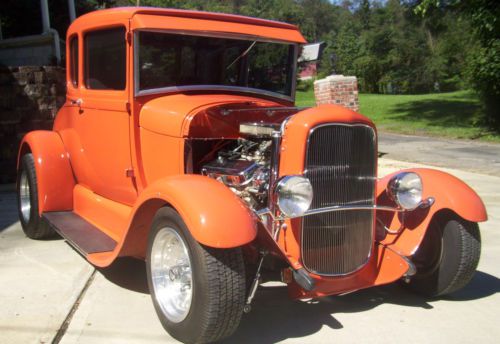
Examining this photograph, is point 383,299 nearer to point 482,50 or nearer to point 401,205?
point 401,205

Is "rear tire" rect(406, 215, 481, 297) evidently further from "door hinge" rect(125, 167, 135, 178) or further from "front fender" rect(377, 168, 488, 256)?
"door hinge" rect(125, 167, 135, 178)

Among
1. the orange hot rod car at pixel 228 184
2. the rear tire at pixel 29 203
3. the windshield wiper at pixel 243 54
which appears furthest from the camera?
the rear tire at pixel 29 203

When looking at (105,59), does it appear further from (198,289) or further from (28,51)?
(28,51)

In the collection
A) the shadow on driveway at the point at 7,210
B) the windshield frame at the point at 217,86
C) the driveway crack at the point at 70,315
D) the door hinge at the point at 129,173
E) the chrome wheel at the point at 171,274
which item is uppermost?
the windshield frame at the point at 217,86

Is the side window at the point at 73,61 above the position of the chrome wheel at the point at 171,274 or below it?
above

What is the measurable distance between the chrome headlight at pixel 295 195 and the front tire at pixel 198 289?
15.1 inches

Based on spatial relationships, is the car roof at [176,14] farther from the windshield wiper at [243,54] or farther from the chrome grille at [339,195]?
the chrome grille at [339,195]

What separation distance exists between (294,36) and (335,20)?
73.0m

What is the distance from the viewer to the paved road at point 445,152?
10109mm

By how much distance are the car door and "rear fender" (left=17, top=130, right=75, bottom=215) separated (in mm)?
124

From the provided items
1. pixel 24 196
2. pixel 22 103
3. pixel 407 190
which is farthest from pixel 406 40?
pixel 407 190

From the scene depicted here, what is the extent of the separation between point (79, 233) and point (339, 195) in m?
2.24

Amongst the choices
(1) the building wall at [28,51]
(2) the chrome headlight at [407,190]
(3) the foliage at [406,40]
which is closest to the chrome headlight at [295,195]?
(2) the chrome headlight at [407,190]

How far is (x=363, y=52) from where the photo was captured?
4078cm
